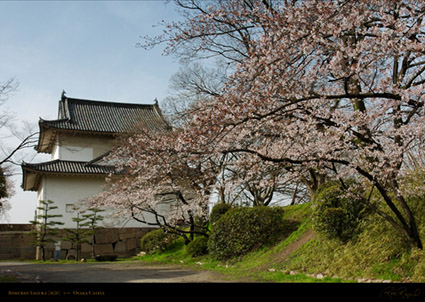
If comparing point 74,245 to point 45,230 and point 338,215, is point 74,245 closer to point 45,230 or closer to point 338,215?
point 45,230

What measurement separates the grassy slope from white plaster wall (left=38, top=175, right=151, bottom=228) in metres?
13.2

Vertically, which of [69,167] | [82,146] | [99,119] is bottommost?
[69,167]

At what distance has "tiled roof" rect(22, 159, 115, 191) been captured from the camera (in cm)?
2347

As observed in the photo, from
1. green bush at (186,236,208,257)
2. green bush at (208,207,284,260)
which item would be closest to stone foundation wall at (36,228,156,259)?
green bush at (186,236,208,257)

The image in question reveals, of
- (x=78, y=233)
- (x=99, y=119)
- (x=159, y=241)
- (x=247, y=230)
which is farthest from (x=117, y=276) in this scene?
(x=99, y=119)

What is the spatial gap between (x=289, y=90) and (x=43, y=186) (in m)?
20.9

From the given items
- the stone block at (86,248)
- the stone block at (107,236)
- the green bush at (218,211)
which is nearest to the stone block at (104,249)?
the stone block at (107,236)

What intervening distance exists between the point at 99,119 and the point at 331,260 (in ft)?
75.3

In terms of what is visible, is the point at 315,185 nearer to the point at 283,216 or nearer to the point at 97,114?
the point at 283,216

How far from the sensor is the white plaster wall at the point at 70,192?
24250mm

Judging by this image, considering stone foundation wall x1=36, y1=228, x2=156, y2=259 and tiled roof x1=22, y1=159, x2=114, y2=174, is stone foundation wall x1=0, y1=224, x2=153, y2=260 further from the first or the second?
tiled roof x1=22, y1=159, x2=114, y2=174

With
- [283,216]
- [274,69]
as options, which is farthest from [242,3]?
[283,216]

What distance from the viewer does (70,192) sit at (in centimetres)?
2473

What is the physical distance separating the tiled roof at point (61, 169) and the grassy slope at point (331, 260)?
45.9ft
